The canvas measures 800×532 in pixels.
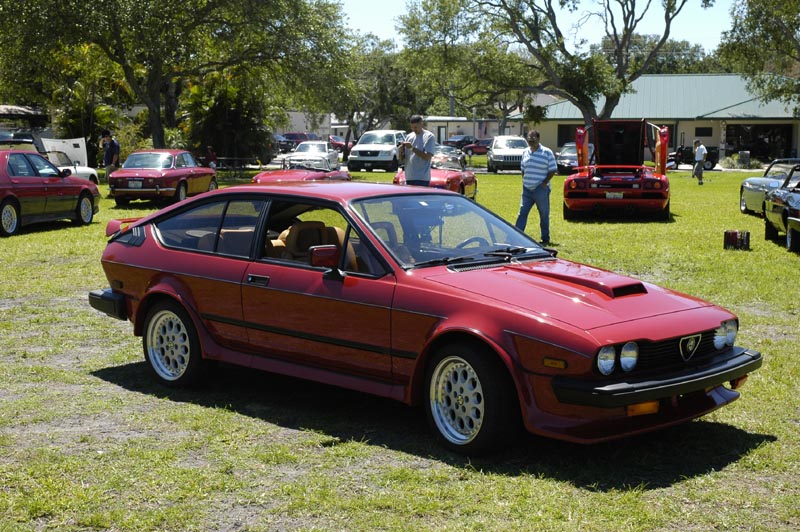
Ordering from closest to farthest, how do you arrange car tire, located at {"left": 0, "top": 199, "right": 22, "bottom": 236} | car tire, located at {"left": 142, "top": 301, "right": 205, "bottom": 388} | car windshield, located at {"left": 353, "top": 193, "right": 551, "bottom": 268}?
1. car windshield, located at {"left": 353, "top": 193, "right": 551, "bottom": 268}
2. car tire, located at {"left": 142, "top": 301, "right": 205, "bottom": 388}
3. car tire, located at {"left": 0, "top": 199, "right": 22, "bottom": 236}

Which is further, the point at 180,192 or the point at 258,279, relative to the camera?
the point at 180,192

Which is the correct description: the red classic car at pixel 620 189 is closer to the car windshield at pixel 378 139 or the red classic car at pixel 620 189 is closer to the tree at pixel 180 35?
the tree at pixel 180 35

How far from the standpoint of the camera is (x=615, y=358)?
16.7 feet

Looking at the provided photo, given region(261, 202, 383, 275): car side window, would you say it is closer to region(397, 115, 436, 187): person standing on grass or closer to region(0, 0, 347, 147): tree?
region(397, 115, 436, 187): person standing on grass

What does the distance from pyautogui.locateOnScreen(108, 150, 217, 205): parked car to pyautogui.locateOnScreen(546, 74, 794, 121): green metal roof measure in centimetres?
4184

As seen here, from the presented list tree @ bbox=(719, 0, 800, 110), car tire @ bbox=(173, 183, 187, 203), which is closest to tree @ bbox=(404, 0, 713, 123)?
tree @ bbox=(719, 0, 800, 110)

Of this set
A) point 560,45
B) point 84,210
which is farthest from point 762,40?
point 84,210

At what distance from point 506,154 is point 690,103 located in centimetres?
2169

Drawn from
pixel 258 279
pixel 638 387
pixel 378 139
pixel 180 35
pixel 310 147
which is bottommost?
pixel 638 387

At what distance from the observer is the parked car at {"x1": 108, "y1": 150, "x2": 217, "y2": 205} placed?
23.0 metres

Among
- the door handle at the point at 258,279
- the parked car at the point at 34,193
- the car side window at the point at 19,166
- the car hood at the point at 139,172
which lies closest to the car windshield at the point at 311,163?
the car hood at the point at 139,172

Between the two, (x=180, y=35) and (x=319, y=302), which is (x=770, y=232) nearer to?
(x=319, y=302)

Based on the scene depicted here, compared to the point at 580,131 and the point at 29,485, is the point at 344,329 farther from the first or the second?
the point at 580,131

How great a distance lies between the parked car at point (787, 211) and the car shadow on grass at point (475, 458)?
9.30 m
